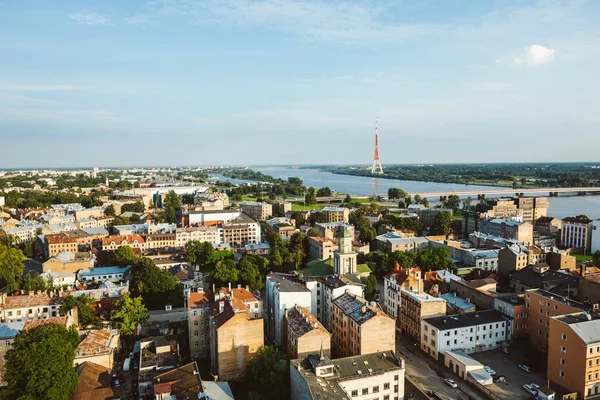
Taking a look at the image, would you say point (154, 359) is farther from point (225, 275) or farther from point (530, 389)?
point (530, 389)

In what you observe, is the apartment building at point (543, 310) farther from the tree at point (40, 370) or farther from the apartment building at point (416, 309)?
the tree at point (40, 370)

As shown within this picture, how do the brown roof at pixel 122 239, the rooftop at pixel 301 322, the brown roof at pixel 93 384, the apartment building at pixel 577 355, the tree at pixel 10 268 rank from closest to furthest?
the brown roof at pixel 93 384
the apartment building at pixel 577 355
the rooftop at pixel 301 322
the tree at pixel 10 268
the brown roof at pixel 122 239

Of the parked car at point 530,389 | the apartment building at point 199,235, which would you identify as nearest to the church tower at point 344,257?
the parked car at point 530,389

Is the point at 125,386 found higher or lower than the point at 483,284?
lower

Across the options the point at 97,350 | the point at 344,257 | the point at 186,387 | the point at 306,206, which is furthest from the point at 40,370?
the point at 306,206

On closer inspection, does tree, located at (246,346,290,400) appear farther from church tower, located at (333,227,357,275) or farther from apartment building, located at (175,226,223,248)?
apartment building, located at (175,226,223,248)

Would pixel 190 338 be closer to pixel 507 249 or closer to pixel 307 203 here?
pixel 507 249

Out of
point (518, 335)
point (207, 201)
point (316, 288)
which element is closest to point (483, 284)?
point (518, 335)
